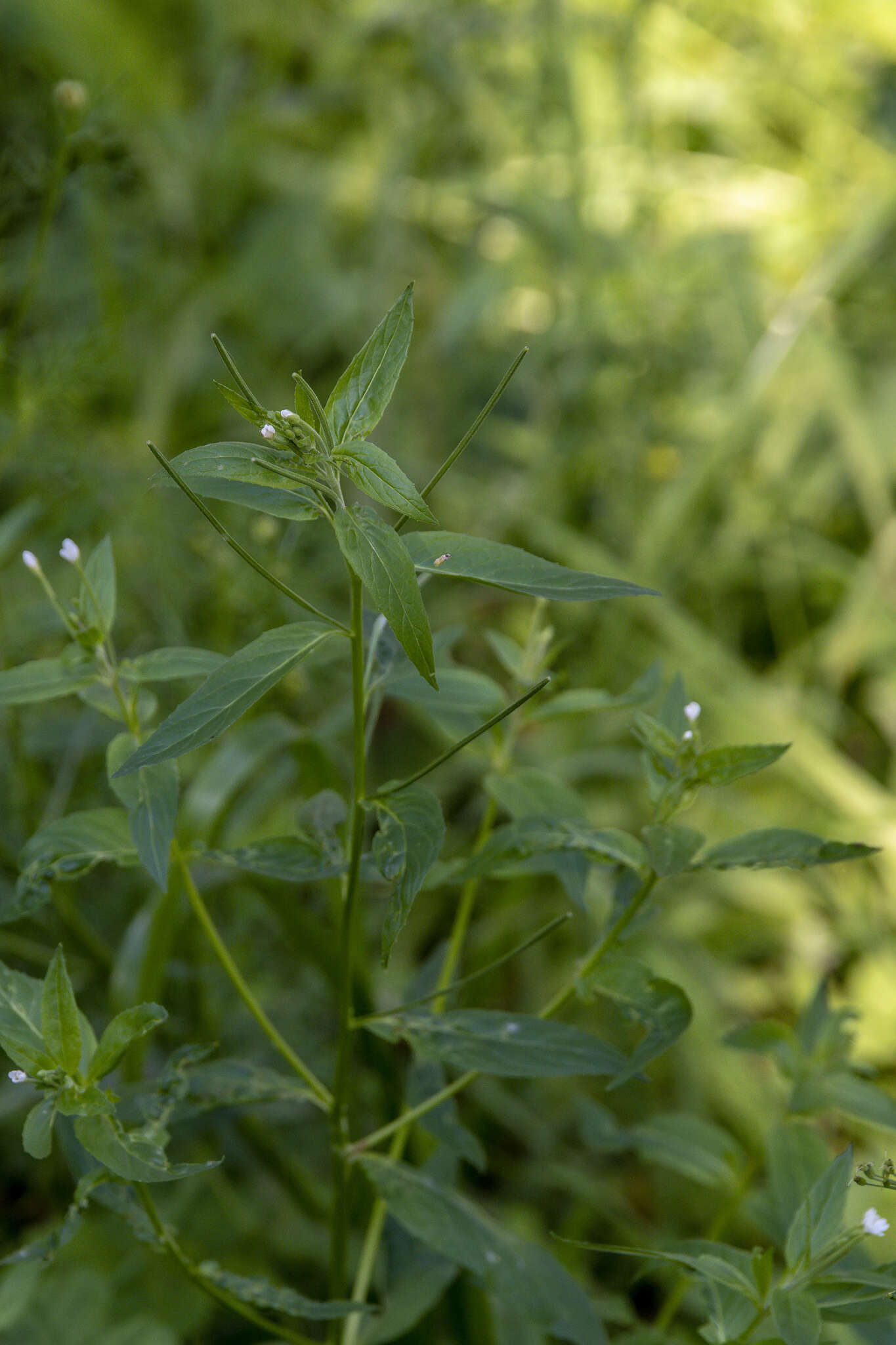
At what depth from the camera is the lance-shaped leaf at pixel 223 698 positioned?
37 cm

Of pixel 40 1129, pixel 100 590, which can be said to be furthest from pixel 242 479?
pixel 40 1129

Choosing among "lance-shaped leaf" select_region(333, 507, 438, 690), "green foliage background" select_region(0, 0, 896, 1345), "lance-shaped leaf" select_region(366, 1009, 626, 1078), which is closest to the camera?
"lance-shaped leaf" select_region(333, 507, 438, 690)

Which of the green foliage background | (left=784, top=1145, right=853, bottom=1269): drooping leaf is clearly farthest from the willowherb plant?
the green foliage background

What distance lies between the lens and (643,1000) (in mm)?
480

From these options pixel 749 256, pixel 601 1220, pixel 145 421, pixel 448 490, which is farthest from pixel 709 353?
pixel 601 1220

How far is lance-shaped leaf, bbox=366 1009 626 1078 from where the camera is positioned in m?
0.47

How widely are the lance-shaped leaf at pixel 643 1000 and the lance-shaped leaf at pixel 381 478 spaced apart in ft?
0.77

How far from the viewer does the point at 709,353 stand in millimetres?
1465

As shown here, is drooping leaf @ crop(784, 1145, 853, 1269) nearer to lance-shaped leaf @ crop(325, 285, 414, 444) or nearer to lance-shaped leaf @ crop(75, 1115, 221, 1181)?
lance-shaped leaf @ crop(75, 1115, 221, 1181)

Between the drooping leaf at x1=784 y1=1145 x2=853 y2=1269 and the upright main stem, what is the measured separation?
0.65ft

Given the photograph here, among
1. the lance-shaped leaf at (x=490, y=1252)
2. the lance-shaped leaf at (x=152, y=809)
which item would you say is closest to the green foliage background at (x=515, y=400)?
the lance-shaped leaf at (x=490, y=1252)

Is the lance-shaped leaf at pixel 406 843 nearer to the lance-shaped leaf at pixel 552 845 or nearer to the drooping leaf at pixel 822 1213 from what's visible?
the lance-shaped leaf at pixel 552 845

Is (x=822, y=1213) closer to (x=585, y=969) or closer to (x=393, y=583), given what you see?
(x=585, y=969)

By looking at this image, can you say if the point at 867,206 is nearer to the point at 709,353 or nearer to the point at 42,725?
the point at 709,353
